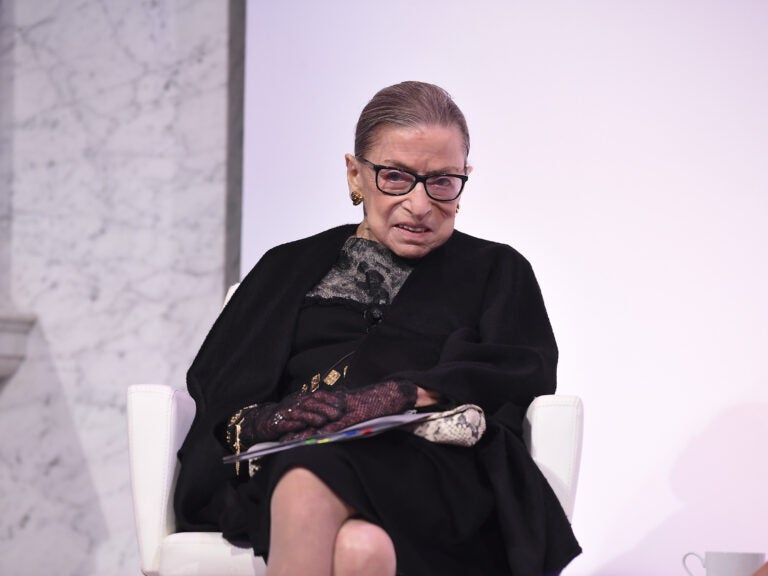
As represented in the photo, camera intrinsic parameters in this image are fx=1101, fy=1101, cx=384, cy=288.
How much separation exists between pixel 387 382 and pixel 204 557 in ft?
1.63

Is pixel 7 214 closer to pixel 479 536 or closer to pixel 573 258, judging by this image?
pixel 573 258

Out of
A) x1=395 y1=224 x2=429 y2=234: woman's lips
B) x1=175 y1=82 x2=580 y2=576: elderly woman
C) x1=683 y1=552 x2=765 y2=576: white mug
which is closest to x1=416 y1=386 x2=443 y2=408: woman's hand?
x1=175 y1=82 x2=580 y2=576: elderly woman

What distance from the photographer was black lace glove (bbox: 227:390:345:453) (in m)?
1.84

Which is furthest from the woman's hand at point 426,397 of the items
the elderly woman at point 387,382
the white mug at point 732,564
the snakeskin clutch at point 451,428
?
the white mug at point 732,564

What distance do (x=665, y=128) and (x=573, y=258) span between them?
49 centimetres

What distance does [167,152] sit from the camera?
12.5 feet

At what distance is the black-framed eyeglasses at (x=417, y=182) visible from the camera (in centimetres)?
226

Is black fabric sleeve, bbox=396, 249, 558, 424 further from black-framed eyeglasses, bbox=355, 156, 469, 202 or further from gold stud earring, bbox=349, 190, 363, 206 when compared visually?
gold stud earring, bbox=349, 190, 363, 206

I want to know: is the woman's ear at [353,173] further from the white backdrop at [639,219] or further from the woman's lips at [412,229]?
the white backdrop at [639,219]

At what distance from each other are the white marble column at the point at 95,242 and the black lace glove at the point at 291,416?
1.80 metres

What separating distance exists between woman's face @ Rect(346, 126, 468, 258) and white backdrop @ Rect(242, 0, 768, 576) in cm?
120

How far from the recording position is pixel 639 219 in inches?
134

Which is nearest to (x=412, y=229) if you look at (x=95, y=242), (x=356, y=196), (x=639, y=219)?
(x=356, y=196)

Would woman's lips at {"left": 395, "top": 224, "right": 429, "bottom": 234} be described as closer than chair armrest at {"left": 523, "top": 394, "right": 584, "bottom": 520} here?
No
